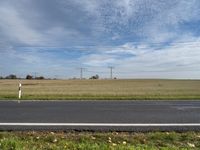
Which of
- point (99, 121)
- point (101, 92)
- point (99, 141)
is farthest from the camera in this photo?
point (101, 92)

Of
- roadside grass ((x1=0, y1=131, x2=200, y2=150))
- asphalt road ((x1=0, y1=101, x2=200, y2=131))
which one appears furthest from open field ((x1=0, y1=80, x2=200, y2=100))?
roadside grass ((x1=0, y1=131, x2=200, y2=150))

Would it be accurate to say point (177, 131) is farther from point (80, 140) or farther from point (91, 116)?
point (91, 116)

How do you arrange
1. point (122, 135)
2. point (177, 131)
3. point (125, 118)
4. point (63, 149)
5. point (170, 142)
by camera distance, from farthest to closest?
point (125, 118) < point (177, 131) < point (122, 135) < point (170, 142) < point (63, 149)

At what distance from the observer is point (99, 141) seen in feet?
23.3

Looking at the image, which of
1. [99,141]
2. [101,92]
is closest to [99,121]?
[99,141]

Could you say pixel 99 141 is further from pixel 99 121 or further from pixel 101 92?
pixel 101 92

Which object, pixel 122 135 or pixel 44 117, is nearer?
pixel 122 135

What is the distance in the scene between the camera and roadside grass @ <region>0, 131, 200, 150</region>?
6309mm

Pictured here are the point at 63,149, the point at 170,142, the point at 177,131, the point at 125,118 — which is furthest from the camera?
the point at 125,118

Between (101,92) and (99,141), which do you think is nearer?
(99,141)

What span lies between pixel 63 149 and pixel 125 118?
188 inches

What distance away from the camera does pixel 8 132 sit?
8039 mm

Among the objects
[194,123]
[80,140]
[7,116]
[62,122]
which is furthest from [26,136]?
[194,123]

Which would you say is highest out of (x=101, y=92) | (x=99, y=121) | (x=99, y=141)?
(x=101, y=92)
